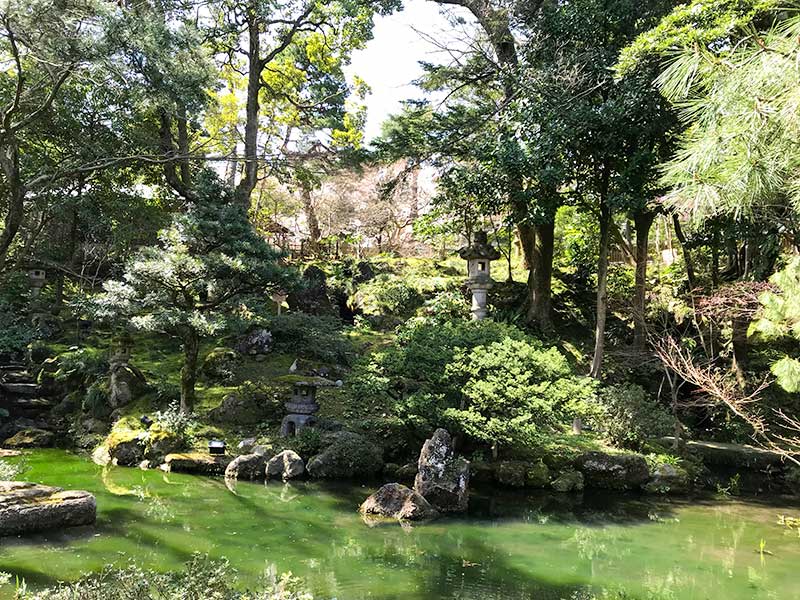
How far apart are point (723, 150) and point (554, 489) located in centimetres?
668

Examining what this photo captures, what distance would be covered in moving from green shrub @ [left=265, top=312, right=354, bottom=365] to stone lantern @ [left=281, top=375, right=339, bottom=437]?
175cm

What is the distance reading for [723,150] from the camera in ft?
11.2

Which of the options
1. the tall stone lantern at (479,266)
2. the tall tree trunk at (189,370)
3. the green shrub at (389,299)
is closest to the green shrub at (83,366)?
the tall tree trunk at (189,370)

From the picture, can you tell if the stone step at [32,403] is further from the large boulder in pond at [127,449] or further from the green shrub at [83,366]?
the large boulder in pond at [127,449]

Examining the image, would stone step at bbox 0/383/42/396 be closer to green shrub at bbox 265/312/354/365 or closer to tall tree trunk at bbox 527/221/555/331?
green shrub at bbox 265/312/354/365

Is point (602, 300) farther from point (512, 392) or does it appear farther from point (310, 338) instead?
point (310, 338)

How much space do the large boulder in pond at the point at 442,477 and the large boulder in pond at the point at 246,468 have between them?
250cm

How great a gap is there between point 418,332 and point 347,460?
2442 mm

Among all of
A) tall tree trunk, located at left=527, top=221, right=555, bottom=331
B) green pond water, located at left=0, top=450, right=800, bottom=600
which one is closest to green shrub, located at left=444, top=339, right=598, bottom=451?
green pond water, located at left=0, top=450, right=800, bottom=600

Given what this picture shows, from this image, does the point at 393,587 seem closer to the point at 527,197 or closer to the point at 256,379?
the point at 256,379

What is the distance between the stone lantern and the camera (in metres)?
9.67

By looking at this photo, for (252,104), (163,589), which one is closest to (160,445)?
(163,589)

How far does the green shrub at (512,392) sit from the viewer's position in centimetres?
809

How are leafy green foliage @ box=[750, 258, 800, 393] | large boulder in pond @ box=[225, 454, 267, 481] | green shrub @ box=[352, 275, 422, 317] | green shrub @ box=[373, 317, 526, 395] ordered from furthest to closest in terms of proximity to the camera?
1. green shrub @ box=[352, 275, 422, 317]
2. green shrub @ box=[373, 317, 526, 395]
3. large boulder in pond @ box=[225, 454, 267, 481]
4. leafy green foliage @ box=[750, 258, 800, 393]
